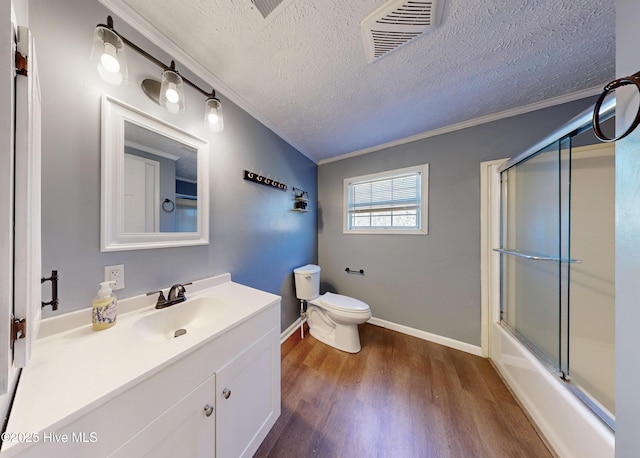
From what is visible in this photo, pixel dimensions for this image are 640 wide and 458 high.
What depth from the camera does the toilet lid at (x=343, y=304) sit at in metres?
1.74

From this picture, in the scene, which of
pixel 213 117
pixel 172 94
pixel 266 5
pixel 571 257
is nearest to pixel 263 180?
pixel 213 117

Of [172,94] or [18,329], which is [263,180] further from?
[18,329]

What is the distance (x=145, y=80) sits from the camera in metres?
0.98

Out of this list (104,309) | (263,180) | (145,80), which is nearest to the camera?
(104,309)

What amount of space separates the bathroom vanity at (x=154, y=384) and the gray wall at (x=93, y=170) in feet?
0.56

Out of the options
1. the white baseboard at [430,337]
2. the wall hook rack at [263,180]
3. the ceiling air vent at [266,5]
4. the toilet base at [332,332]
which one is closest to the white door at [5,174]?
the ceiling air vent at [266,5]

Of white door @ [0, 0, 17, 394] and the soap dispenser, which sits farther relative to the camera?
the soap dispenser

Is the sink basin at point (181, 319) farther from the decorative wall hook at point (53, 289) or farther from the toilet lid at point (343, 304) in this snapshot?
the toilet lid at point (343, 304)

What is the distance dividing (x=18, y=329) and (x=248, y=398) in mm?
842

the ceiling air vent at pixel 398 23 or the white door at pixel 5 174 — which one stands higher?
the ceiling air vent at pixel 398 23

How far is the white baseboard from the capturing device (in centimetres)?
176

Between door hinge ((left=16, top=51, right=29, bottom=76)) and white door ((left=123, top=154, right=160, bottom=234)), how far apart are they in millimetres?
521

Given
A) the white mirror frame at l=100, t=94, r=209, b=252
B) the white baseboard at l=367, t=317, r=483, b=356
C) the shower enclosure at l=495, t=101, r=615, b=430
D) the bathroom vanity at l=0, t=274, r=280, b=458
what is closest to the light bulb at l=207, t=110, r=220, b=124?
the white mirror frame at l=100, t=94, r=209, b=252

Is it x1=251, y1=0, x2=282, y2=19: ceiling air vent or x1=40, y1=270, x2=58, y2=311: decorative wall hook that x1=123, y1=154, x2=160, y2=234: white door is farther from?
x1=251, y1=0, x2=282, y2=19: ceiling air vent
